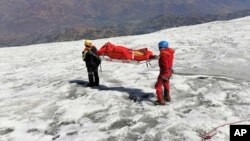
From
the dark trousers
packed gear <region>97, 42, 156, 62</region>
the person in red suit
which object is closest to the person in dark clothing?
the dark trousers

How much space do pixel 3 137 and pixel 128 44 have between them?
58.0ft

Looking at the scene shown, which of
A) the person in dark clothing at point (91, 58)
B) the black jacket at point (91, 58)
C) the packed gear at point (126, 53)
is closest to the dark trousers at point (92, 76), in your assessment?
the person in dark clothing at point (91, 58)

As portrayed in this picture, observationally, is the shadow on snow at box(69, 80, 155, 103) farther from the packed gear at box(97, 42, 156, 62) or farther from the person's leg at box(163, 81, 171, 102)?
the packed gear at box(97, 42, 156, 62)

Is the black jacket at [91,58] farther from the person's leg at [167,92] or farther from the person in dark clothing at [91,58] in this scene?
the person's leg at [167,92]

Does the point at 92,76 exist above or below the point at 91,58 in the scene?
below

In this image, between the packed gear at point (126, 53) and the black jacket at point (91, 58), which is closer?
the packed gear at point (126, 53)

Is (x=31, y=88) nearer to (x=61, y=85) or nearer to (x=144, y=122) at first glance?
(x=61, y=85)

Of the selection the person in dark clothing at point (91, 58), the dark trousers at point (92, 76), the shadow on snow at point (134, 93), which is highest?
the person in dark clothing at point (91, 58)

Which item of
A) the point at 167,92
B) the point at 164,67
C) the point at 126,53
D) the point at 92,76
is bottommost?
the point at 167,92

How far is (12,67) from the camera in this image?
22.9 meters

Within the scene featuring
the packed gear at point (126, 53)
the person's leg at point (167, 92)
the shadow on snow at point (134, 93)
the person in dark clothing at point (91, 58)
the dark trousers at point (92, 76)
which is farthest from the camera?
the dark trousers at point (92, 76)

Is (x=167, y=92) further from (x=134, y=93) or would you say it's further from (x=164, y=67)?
(x=134, y=93)

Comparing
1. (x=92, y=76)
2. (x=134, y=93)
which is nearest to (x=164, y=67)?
(x=134, y=93)

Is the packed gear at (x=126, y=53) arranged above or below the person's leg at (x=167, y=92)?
above
